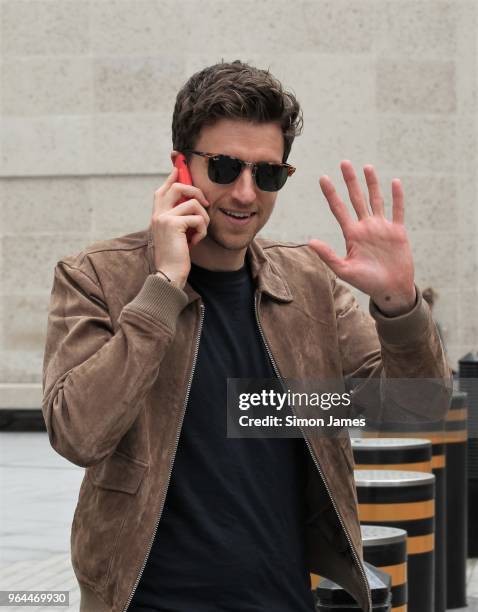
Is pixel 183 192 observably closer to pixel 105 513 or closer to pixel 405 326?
pixel 405 326

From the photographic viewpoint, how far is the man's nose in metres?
2.70

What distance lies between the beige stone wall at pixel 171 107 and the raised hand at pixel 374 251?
11446 millimetres

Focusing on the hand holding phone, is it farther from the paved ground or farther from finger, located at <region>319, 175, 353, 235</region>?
the paved ground

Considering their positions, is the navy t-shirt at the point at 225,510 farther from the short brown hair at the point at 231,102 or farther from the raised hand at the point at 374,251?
the short brown hair at the point at 231,102

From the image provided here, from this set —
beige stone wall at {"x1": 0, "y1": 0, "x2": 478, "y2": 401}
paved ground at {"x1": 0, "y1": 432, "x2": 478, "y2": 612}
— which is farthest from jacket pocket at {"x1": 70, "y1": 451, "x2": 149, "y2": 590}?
beige stone wall at {"x1": 0, "y1": 0, "x2": 478, "y2": 401}

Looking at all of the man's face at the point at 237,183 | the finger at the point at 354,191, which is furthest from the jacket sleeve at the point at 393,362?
the man's face at the point at 237,183

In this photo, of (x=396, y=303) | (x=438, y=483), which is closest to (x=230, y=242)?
(x=396, y=303)

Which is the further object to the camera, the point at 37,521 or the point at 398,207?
the point at 37,521

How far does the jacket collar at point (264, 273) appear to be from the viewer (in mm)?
2809

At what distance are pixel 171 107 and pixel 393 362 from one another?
12514 millimetres

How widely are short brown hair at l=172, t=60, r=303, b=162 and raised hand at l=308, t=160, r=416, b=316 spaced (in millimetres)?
191

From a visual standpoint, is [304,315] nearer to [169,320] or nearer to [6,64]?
[169,320]

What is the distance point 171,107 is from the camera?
1491 centimetres

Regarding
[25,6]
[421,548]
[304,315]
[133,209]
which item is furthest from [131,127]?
[304,315]
